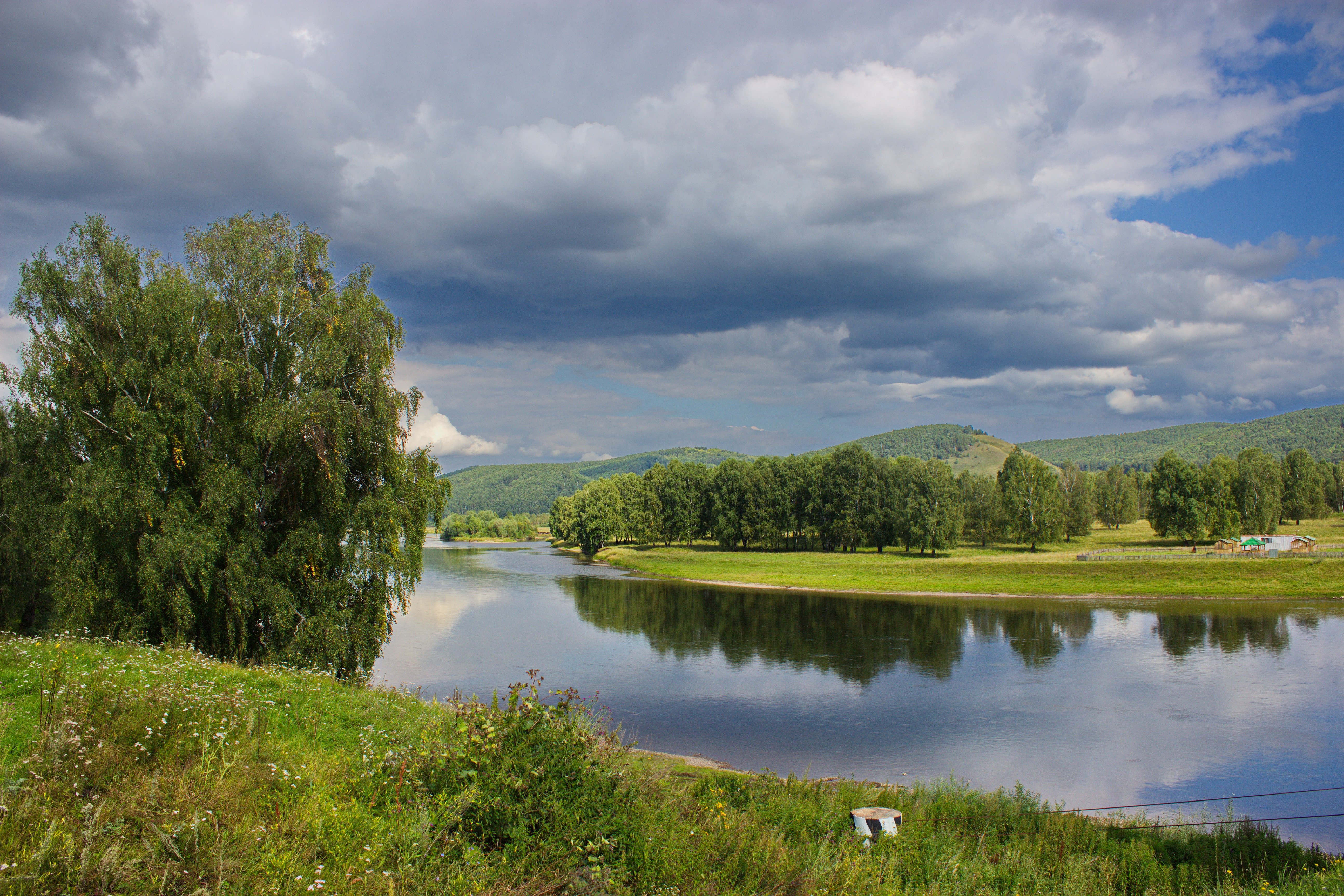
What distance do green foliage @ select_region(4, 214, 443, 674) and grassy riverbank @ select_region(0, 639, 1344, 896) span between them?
832 centimetres

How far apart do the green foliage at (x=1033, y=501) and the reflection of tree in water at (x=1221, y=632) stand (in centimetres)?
4540

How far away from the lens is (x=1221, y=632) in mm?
44562

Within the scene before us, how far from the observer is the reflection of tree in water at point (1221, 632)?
40062mm

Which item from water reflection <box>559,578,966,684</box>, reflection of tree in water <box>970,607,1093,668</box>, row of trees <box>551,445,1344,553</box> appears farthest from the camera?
row of trees <box>551,445,1344,553</box>

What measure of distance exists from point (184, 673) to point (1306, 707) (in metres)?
37.4

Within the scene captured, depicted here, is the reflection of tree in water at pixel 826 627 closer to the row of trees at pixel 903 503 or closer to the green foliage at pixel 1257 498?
the row of trees at pixel 903 503

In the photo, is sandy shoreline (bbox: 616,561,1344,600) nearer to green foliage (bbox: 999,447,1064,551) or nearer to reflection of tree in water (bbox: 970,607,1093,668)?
reflection of tree in water (bbox: 970,607,1093,668)

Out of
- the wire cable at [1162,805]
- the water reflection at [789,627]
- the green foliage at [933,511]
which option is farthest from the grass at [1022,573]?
the wire cable at [1162,805]

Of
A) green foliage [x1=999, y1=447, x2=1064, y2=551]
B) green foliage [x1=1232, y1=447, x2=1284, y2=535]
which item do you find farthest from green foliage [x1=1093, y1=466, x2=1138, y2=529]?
green foliage [x1=999, y1=447, x2=1064, y2=551]

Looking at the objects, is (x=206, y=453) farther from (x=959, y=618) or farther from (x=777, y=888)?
(x=959, y=618)

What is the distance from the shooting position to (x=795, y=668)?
1383 inches

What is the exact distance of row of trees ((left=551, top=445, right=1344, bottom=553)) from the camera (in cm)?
9319

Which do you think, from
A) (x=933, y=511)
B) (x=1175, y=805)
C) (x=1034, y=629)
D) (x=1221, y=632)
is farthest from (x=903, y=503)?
(x=1175, y=805)

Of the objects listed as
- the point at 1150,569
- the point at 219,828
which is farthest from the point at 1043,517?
the point at 219,828
